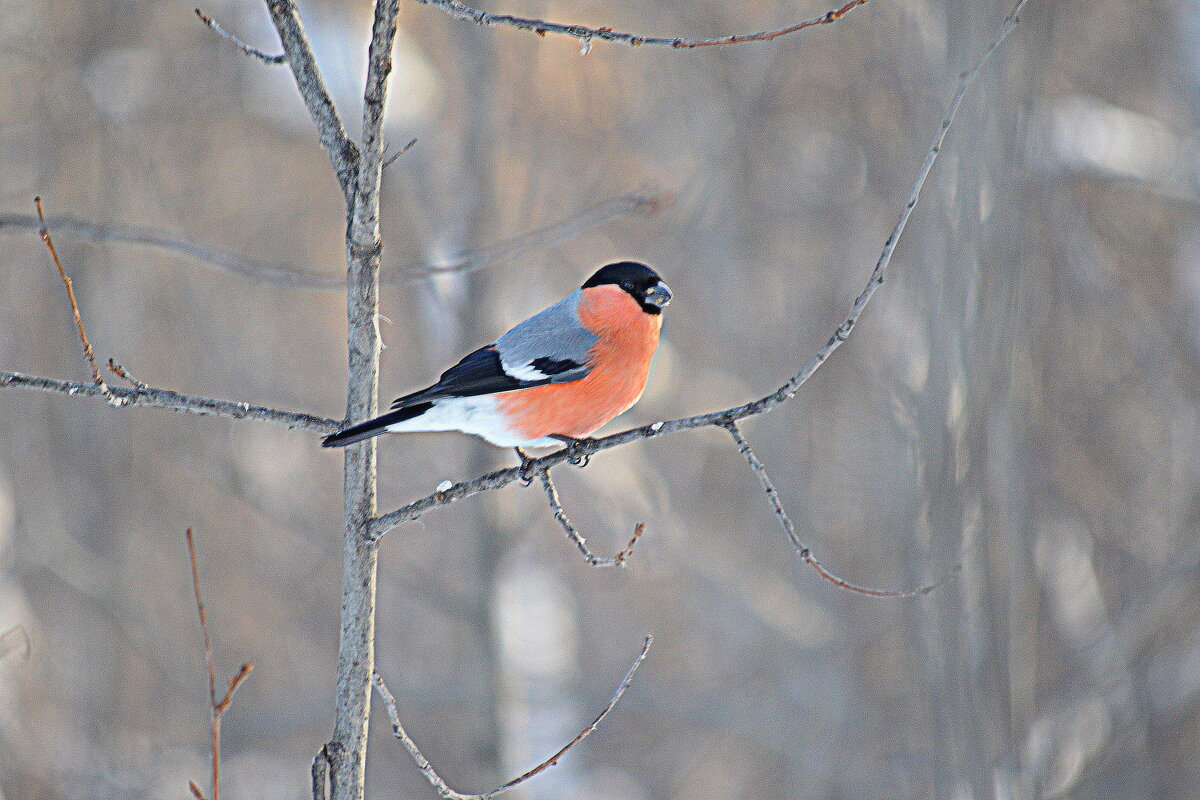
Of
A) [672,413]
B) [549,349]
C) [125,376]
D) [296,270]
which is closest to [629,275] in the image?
[549,349]

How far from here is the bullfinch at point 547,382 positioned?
2.39m

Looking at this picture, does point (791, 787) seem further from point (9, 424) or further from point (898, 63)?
point (9, 424)

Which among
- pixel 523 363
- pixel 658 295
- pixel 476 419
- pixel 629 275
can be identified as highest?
pixel 629 275

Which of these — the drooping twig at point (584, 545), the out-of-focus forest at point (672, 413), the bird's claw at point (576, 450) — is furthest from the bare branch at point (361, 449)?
the out-of-focus forest at point (672, 413)

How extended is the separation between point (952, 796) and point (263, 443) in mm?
6151

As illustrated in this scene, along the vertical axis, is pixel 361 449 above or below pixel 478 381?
below

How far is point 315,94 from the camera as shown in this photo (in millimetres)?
1542

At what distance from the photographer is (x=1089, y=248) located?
572cm

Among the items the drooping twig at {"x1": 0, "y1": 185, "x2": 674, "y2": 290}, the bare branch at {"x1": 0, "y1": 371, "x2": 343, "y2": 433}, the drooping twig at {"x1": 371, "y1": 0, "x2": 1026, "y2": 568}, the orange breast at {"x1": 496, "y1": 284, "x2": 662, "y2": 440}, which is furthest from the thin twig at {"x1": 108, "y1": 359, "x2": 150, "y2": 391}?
the orange breast at {"x1": 496, "y1": 284, "x2": 662, "y2": 440}

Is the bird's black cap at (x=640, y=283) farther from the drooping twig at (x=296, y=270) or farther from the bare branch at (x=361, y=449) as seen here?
the bare branch at (x=361, y=449)

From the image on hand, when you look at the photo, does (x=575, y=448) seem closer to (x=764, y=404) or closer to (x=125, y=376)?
(x=764, y=404)

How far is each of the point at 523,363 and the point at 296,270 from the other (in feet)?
2.39

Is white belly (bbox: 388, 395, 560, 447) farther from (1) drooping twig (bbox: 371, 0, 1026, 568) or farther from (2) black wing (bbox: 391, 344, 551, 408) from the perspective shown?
(1) drooping twig (bbox: 371, 0, 1026, 568)

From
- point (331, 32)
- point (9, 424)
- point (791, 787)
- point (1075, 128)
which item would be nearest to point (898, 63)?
point (1075, 128)
